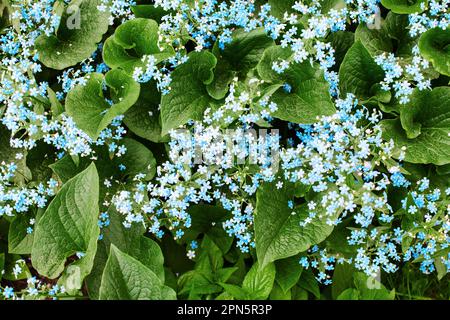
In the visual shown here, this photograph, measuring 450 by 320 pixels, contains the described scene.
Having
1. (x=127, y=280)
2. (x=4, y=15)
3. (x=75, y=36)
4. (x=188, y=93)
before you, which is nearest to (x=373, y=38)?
(x=188, y=93)

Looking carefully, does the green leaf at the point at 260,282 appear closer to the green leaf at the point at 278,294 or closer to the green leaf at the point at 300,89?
the green leaf at the point at 278,294

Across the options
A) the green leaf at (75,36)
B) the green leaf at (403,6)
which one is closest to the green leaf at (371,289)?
the green leaf at (403,6)

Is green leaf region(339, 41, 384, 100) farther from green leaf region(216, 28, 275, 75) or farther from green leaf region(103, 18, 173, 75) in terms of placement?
green leaf region(103, 18, 173, 75)

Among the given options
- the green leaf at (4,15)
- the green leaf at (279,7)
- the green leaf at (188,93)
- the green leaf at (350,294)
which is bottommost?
the green leaf at (350,294)

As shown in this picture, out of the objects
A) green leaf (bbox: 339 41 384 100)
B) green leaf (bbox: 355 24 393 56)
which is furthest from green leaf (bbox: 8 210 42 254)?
green leaf (bbox: 355 24 393 56)

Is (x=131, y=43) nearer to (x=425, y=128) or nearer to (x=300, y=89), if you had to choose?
(x=300, y=89)

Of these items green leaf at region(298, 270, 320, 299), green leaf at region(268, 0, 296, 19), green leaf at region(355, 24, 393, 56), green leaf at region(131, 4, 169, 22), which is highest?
green leaf at region(268, 0, 296, 19)

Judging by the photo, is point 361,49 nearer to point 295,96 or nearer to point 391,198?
point 295,96
